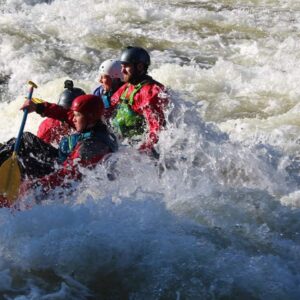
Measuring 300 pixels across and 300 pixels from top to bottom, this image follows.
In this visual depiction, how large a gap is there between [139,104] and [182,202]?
3.47ft

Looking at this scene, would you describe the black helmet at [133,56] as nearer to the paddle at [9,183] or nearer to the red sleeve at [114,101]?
the red sleeve at [114,101]

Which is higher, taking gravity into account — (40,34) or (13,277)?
(40,34)

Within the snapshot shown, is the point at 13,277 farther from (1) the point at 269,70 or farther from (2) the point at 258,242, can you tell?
(1) the point at 269,70

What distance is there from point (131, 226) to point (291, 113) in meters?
4.09

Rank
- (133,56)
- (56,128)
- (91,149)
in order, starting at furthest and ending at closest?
(56,128) → (133,56) → (91,149)

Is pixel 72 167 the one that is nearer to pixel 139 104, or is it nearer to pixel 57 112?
pixel 57 112

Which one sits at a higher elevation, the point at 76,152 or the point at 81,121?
the point at 81,121

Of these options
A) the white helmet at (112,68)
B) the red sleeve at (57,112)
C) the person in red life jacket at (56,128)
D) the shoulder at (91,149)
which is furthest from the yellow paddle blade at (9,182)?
the white helmet at (112,68)

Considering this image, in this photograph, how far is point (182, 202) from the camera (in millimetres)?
5770

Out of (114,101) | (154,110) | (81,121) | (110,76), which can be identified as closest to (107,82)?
(110,76)

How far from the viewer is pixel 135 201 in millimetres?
5414

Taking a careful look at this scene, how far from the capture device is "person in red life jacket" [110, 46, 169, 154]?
235 inches

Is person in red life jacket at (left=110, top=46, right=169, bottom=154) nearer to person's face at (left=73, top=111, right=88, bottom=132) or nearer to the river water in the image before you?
the river water

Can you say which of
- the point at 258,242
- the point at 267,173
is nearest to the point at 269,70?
the point at 267,173
